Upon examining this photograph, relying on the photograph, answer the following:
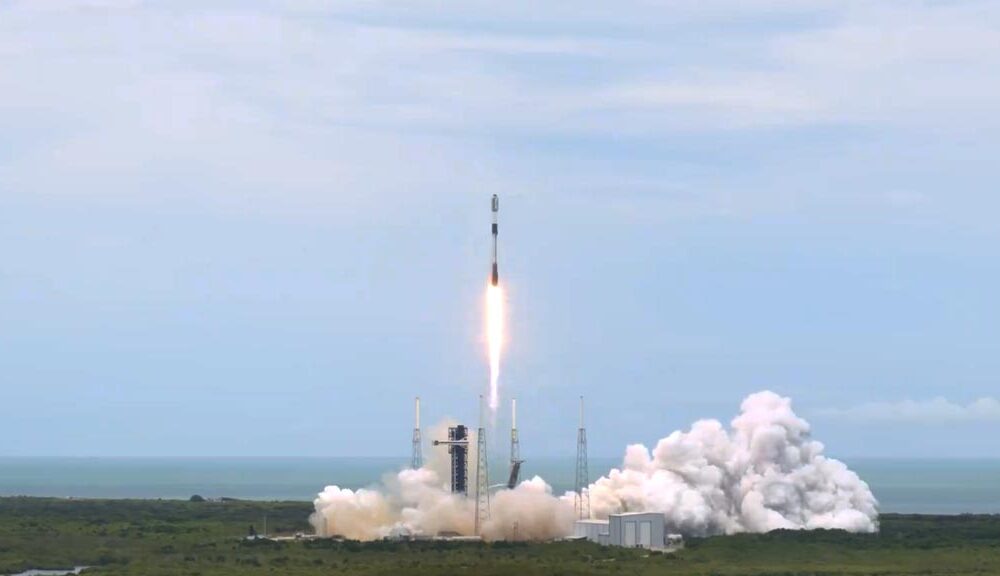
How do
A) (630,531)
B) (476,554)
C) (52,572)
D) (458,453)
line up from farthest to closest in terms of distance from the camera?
(458,453)
(630,531)
(52,572)
(476,554)

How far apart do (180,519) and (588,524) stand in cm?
4164

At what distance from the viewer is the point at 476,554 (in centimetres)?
9488

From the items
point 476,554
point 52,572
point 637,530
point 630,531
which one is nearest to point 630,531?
point 630,531

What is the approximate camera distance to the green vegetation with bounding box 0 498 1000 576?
297 feet

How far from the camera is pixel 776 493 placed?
368 ft

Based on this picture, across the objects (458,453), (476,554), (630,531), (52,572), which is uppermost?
(458,453)

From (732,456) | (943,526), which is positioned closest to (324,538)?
(732,456)

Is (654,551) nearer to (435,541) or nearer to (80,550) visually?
(435,541)

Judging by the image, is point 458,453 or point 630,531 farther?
point 458,453

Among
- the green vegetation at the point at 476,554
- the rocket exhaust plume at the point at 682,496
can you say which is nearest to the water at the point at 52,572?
the green vegetation at the point at 476,554

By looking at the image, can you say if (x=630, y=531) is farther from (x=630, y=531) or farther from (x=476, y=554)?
(x=476, y=554)

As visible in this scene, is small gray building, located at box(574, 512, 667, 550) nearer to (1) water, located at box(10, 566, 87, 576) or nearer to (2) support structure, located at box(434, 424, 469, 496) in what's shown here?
(2) support structure, located at box(434, 424, 469, 496)

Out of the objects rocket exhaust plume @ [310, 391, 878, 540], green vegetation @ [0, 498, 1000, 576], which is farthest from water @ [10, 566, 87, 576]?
rocket exhaust plume @ [310, 391, 878, 540]

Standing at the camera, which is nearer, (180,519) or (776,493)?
(776,493)
